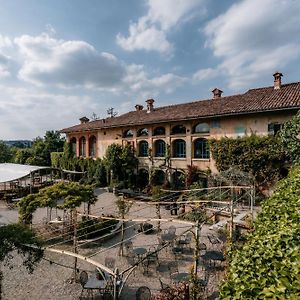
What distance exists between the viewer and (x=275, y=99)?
20.1 m

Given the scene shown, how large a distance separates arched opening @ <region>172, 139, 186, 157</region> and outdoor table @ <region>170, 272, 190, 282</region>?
596 inches

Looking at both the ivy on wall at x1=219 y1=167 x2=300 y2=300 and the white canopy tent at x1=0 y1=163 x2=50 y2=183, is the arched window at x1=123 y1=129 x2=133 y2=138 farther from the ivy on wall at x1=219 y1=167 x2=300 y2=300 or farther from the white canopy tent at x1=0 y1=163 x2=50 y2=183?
the ivy on wall at x1=219 y1=167 x2=300 y2=300

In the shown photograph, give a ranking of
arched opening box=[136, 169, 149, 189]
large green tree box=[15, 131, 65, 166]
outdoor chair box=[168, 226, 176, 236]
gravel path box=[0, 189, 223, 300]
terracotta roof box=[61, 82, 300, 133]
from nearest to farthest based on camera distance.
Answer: gravel path box=[0, 189, 223, 300] → outdoor chair box=[168, 226, 176, 236] → terracotta roof box=[61, 82, 300, 133] → arched opening box=[136, 169, 149, 189] → large green tree box=[15, 131, 65, 166]

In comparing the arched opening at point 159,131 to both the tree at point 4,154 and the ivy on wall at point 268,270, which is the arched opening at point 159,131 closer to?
the ivy on wall at point 268,270

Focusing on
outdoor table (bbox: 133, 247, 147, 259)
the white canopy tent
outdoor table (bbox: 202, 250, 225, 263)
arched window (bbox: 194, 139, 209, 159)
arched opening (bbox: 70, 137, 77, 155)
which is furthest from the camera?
arched opening (bbox: 70, 137, 77, 155)

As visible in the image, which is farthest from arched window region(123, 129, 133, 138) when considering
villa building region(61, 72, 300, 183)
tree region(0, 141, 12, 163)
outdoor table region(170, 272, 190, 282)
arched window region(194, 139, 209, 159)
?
tree region(0, 141, 12, 163)

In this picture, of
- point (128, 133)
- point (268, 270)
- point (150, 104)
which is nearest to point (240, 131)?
point (150, 104)

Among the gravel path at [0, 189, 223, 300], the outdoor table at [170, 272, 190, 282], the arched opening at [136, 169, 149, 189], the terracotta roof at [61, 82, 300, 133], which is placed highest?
the terracotta roof at [61, 82, 300, 133]

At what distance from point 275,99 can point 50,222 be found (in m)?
18.2

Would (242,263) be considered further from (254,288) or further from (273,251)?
(254,288)

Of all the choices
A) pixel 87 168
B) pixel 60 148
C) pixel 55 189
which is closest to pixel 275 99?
pixel 55 189

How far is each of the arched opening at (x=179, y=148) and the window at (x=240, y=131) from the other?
5362mm

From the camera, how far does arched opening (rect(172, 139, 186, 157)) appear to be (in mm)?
25062

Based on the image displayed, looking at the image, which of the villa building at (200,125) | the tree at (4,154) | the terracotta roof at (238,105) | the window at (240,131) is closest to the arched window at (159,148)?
the villa building at (200,125)
